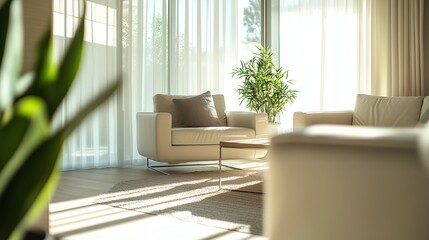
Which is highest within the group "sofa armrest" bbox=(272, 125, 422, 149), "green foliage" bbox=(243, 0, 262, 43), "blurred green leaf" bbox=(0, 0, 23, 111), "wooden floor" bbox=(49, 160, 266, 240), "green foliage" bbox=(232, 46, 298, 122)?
"green foliage" bbox=(243, 0, 262, 43)

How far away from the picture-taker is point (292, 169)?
3.09 feet

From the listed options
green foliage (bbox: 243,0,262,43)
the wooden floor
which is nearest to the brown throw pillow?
the wooden floor

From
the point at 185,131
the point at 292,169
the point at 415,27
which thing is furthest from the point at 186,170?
the point at 292,169

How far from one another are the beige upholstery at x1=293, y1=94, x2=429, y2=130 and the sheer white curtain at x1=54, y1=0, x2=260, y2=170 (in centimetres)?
175

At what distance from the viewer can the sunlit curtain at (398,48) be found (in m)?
4.79

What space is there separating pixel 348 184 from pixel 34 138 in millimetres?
675

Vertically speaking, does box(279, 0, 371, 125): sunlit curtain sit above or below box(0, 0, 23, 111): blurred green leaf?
above

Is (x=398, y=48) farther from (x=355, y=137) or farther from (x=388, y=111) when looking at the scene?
(x=355, y=137)

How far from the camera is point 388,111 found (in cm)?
416

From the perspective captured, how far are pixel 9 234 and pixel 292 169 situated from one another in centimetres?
63

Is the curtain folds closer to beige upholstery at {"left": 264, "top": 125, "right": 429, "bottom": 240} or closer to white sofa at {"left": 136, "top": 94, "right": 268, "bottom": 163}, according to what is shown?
white sofa at {"left": 136, "top": 94, "right": 268, "bottom": 163}

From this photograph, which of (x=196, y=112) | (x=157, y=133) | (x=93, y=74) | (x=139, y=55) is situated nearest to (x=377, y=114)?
(x=196, y=112)

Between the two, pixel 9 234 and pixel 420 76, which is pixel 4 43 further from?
pixel 420 76

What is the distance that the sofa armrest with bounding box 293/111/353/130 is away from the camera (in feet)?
13.4
